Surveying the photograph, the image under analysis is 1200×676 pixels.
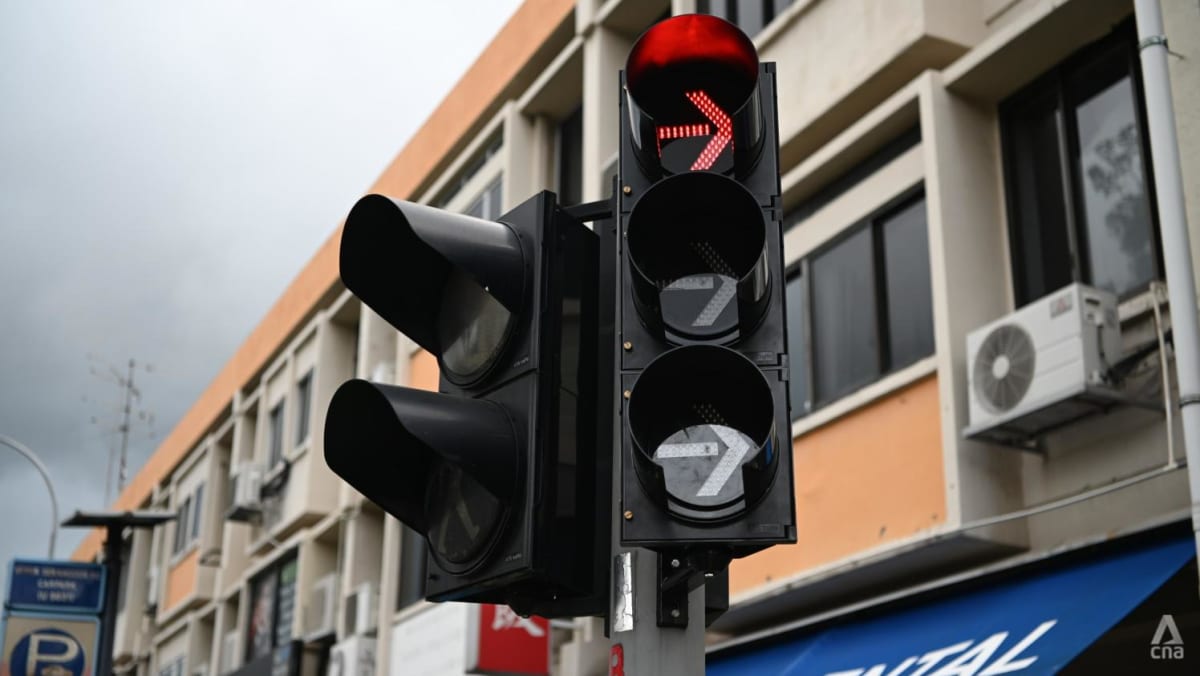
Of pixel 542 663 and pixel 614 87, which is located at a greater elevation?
pixel 614 87

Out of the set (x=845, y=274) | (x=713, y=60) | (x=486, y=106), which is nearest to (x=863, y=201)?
(x=845, y=274)

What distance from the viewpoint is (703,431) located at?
12.4ft

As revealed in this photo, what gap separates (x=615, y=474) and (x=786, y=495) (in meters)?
0.62

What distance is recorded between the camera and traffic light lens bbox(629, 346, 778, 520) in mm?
3596

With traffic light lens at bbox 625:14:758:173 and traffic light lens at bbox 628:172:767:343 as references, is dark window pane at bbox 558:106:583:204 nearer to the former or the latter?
traffic light lens at bbox 625:14:758:173

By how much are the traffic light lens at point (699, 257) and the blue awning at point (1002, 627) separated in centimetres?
498

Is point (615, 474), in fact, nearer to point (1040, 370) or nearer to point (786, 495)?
point (786, 495)

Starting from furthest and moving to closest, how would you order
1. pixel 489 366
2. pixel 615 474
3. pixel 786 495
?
pixel 489 366, pixel 615 474, pixel 786 495

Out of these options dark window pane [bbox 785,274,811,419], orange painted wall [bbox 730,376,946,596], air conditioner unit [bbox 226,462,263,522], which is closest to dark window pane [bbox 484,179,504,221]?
dark window pane [bbox 785,274,811,419]

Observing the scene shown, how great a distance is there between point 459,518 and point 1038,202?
8014 mm

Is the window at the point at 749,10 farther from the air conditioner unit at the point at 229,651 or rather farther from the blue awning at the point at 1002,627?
the air conditioner unit at the point at 229,651

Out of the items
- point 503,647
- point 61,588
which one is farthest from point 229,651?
point 503,647

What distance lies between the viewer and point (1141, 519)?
9.40 m

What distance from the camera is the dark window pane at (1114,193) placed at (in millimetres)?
10188
